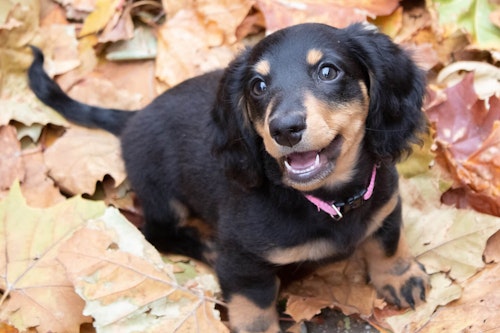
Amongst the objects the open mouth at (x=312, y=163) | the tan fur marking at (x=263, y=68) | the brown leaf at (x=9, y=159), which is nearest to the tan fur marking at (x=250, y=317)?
the open mouth at (x=312, y=163)

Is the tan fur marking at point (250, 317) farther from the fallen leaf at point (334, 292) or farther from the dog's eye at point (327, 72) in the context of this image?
the dog's eye at point (327, 72)

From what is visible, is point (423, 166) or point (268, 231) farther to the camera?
point (423, 166)

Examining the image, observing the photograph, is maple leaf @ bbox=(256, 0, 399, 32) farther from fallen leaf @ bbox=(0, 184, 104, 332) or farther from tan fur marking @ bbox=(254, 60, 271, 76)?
fallen leaf @ bbox=(0, 184, 104, 332)

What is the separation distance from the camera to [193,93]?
3.49m

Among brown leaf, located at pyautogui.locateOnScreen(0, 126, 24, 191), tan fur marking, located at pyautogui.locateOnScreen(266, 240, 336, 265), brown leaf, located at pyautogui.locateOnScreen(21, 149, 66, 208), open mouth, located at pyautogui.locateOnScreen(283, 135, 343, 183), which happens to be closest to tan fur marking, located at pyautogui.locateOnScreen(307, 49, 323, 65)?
open mouth, located at pyautogui.locateOnScreen(283, 135, 343, 183)

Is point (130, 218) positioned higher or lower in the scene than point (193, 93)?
lower

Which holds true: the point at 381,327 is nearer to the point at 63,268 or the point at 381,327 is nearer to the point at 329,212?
the point at 329,212

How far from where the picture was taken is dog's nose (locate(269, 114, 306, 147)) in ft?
7.95

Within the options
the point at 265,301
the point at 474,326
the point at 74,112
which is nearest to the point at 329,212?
the point at 265,301

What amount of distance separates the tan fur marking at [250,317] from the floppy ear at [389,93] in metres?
0.87

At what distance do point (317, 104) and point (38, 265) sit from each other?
1.52 metres

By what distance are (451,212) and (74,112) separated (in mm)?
2104

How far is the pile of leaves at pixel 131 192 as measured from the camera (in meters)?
3.09

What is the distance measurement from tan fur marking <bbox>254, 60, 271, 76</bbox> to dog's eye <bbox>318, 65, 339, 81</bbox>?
0.65ft
